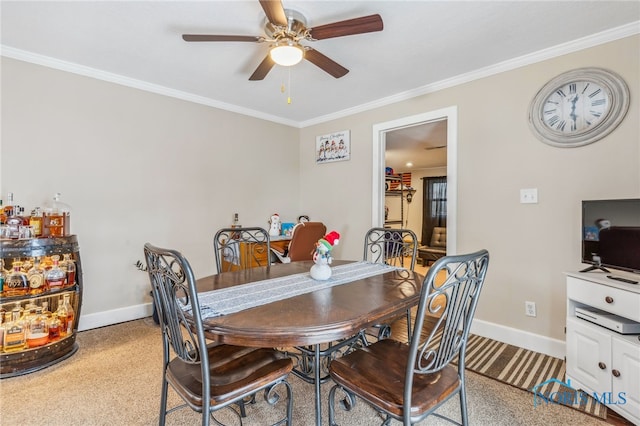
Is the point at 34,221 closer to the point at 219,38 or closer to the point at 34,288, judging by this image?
the point at 34,288

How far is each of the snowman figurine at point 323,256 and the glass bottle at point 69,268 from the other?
1.92m

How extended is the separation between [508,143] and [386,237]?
1.31 m

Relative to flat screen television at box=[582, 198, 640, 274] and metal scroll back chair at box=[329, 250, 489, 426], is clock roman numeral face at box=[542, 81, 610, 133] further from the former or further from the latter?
metal scroll back chair at box=[329, 250, 489, 426]

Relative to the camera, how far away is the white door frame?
2924 millimetres

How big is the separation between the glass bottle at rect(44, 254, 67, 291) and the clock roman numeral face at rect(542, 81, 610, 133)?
387 cm

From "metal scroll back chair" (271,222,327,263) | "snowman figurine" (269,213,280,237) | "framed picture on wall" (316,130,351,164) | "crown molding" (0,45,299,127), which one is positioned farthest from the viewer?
"snowman figurine" (269,213,280,237)

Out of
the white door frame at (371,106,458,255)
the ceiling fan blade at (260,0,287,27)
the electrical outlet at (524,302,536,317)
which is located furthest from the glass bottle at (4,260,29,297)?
the electrical outlet at (524,302,536,317)

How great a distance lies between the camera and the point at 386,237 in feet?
8.63

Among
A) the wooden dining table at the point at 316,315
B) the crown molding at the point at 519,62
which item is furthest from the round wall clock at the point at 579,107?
the wooden dining table at the point at 316,315

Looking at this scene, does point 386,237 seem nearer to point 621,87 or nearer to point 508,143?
point 508,143

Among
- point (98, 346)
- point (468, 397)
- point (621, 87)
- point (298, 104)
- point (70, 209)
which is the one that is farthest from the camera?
point (298, 104)

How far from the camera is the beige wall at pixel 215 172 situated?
233 cm

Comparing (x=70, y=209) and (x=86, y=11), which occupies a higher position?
(x=86, y=11)

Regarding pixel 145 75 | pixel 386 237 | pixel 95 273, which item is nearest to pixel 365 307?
pixel 386 237
